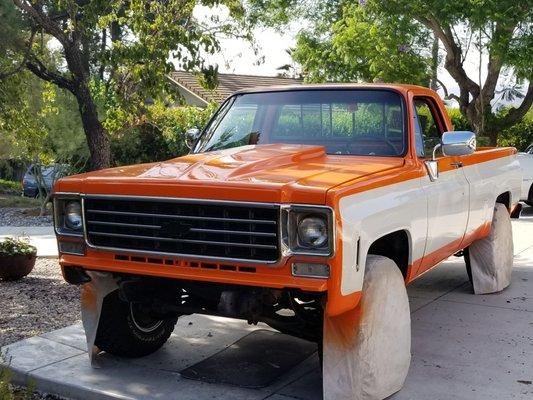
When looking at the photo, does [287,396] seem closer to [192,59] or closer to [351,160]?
[351,160]

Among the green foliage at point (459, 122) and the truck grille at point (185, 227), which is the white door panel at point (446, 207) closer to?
the truck grille at point (185, 227)

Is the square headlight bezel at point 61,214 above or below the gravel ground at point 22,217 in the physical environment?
above

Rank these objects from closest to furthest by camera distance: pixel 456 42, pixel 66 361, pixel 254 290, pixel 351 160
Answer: pixel 254 290
pixel 351 160
pixel 66 361
pixel 456 42

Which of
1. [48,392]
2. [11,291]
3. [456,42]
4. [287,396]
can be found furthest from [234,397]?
[456,42]

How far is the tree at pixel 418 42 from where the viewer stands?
576 inches

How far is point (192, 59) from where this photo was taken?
8664mm

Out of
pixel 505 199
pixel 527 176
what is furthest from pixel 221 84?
pixel 505 199

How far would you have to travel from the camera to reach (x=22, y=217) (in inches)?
683

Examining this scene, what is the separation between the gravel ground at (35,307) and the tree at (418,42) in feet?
31.4

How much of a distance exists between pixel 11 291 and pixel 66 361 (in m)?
2.71

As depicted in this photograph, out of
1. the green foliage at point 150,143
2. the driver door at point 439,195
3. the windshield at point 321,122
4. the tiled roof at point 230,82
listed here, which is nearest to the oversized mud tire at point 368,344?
the driver door at point 439,195

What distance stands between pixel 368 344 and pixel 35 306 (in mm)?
3978

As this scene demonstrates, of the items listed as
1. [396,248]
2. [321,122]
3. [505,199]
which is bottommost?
[505,199]

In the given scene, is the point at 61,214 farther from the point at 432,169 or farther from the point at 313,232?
the point at 432,169
